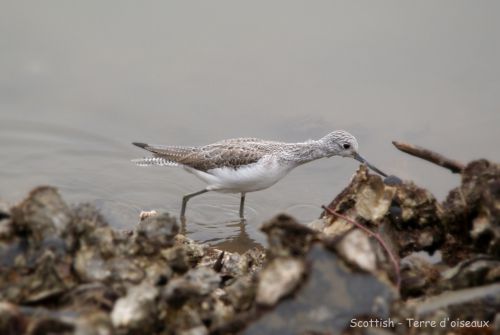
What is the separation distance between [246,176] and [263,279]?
15.2 ft

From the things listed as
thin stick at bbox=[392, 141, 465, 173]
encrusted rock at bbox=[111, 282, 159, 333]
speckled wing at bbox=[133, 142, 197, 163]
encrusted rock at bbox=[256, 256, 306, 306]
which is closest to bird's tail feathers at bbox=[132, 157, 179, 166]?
speckled wing at bbox=[133, 142, 197, 163]

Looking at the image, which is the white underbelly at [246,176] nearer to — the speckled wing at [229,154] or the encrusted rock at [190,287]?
the speckled wing at [229,154]

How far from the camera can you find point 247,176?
7.73m

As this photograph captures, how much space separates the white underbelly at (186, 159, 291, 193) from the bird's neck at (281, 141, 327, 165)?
0.14 metres

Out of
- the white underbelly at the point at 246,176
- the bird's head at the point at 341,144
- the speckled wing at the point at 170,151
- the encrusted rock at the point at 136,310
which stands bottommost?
the encrusted rock at the point at 136,310

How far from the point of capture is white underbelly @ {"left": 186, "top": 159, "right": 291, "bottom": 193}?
7.70m

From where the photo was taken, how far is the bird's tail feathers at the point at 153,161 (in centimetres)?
833

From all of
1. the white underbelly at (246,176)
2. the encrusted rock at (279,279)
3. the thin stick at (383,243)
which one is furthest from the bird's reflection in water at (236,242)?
the encrusted rock at (279,279)

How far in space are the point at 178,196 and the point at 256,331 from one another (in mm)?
5624

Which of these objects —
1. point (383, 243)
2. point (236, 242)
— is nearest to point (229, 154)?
point (236, 242)

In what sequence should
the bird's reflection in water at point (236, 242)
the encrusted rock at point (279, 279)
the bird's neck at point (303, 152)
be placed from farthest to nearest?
1. the bird's neck at point (303, 152)
2. the bird's reflection in water at point (236, 242)
3. the encrusted rock at point (279, 279)

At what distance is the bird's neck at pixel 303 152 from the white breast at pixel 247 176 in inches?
4.9

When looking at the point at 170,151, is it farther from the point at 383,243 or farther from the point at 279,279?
the point at 279,279

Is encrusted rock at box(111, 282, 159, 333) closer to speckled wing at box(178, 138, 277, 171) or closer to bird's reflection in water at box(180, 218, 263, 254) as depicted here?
bird's reflection in water at box(180, 218, 263, 254)
